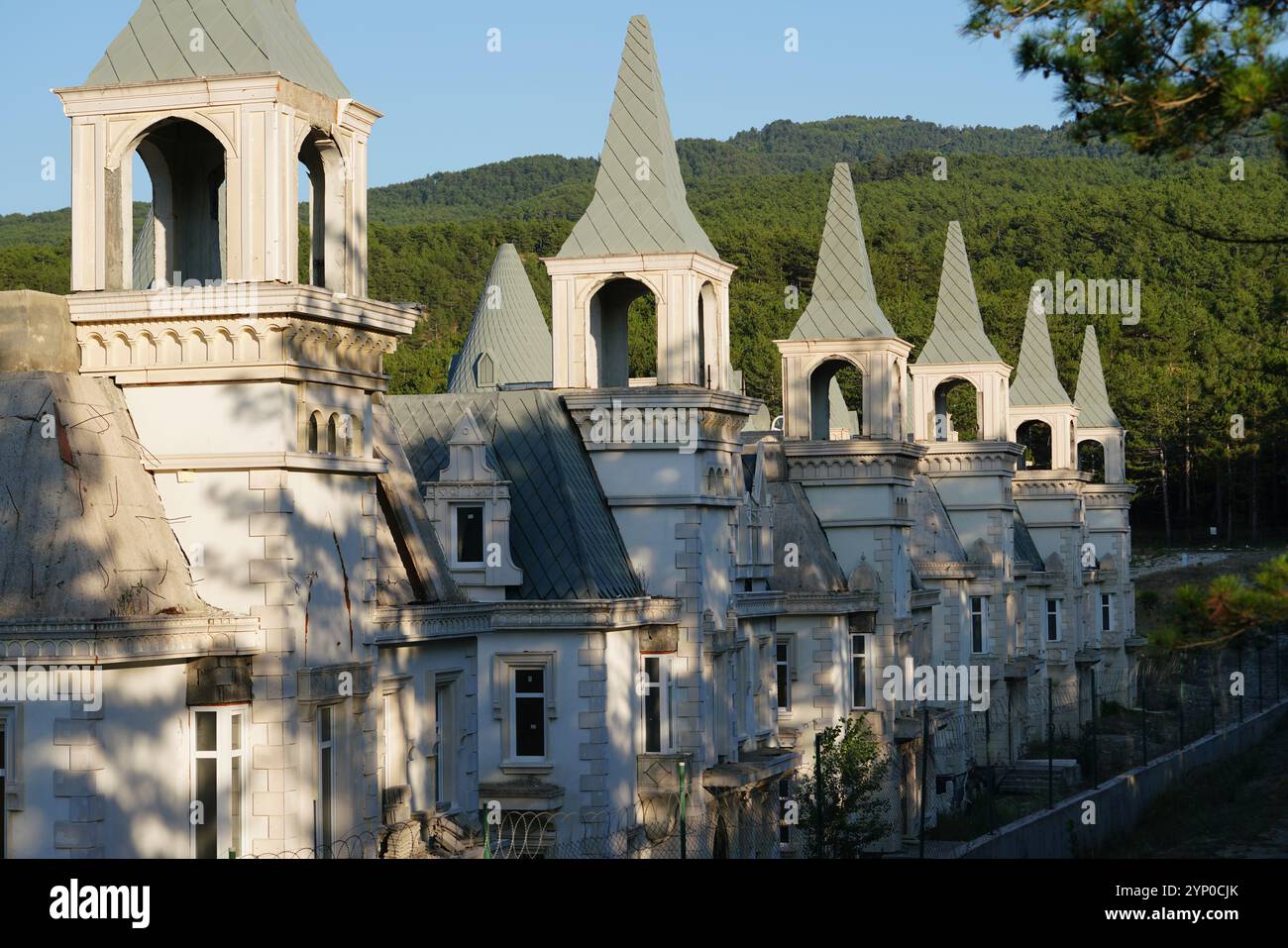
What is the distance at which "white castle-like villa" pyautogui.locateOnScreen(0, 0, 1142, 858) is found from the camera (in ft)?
65.1

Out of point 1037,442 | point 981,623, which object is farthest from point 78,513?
point 1037,442

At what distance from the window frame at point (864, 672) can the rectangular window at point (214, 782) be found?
25.7 metres

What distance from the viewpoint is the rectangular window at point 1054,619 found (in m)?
68.6

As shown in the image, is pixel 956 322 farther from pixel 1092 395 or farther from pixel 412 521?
pixel 412 521

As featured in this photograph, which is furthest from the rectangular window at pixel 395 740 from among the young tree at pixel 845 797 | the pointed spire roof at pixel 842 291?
the pointed spire roof at pixel 842 291

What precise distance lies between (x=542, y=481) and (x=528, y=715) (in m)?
4.26

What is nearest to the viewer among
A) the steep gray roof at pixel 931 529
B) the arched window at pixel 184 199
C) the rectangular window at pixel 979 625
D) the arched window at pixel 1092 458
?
the arched window at pixel 184 199

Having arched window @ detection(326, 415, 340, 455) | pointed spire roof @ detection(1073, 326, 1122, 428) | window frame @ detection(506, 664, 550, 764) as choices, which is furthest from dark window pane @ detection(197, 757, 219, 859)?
pointed spire roof @ detection(1073, 326, 1122, 428)

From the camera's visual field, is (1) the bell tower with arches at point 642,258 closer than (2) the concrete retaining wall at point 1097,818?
Yes

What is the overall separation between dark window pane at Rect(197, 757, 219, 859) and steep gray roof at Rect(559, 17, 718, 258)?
53.8 feet

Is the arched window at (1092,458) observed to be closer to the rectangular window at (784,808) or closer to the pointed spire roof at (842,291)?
the pointed spire roof at (842,291)

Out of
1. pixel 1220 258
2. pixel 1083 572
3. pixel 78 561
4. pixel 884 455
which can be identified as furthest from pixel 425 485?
pixel 1220 258

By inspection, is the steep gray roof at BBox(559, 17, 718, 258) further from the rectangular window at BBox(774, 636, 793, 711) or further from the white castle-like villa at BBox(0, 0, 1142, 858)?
the rectangular window at BBox(774, 636, 793, 711)

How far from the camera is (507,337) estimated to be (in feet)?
155
